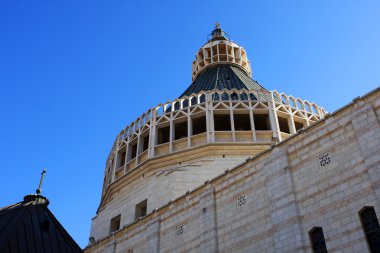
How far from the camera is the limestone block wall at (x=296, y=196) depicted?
13.9 metres

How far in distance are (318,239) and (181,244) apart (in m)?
6.89

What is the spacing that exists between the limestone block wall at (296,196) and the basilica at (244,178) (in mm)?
38

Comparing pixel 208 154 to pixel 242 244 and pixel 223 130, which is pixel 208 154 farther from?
pixel 242 244

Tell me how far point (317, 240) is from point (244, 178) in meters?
4.53

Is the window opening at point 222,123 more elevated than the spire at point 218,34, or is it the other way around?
the spire at point 218,34

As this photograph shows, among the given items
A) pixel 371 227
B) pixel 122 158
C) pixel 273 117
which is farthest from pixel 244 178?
pixel 122 158

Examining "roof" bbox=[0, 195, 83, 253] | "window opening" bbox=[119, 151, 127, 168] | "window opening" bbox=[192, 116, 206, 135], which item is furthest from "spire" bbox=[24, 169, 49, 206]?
"window opening" bbox=[192, 116, 206, 135]

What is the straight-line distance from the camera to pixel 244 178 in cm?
1823

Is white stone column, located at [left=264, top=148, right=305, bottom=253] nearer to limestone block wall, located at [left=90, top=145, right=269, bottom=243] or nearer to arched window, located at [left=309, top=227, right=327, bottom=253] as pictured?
arched window, located at [left=309, top=227, right=327, bottom=253]

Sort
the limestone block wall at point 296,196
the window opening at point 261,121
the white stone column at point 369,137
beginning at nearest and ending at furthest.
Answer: the white stone column at point 369,137, the limestone block wall at point 296,196, the window opening at point 261,121

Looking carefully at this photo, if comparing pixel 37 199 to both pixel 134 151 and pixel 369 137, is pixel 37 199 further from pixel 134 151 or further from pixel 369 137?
pixel 369 137

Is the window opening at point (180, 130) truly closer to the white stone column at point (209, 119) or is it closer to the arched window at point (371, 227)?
the white stone column at point (209, 119)

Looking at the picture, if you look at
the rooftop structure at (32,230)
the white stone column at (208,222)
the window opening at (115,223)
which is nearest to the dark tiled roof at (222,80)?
the window opening at (115,223)

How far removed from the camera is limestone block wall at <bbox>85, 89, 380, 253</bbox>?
13.9 metres
